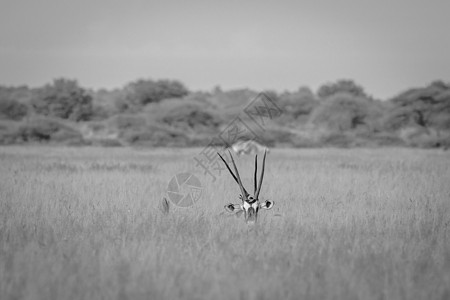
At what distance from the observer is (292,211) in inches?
301

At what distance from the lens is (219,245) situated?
5.39 m

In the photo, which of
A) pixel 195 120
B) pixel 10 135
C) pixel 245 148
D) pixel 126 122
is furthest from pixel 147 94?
pixel 245 148

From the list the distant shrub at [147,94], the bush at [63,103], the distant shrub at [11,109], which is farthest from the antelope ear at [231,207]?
the distant shrub at [147,94]

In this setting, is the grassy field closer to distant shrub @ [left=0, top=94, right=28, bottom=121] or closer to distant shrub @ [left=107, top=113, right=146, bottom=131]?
distant shrub @ [left=107, top=113, right=146, bottom=131]

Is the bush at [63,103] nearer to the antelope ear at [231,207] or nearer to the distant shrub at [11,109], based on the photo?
the distant shrub at [11,109]

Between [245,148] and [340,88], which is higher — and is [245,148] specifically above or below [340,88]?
below

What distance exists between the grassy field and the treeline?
53.3 feet

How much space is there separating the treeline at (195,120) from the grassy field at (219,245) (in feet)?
53.3

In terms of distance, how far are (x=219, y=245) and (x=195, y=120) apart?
115 feet

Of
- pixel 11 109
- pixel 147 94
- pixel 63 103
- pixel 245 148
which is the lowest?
pixel 245 148

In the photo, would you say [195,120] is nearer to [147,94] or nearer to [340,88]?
[147,94]

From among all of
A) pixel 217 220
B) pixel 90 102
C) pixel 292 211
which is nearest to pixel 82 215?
pixel 217 220

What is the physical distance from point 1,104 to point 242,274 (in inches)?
1704

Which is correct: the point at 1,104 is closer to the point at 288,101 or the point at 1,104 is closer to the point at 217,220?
the point at 288,101
